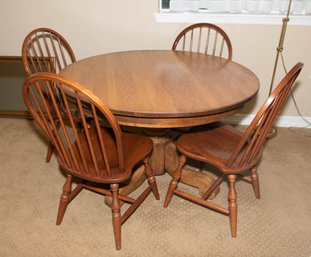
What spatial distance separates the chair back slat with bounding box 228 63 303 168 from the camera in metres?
1.22

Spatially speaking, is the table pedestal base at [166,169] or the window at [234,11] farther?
the window at [234,11]

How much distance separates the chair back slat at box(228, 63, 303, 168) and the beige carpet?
17.4 inches

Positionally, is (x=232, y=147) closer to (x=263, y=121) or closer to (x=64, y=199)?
(x=263, y=121)

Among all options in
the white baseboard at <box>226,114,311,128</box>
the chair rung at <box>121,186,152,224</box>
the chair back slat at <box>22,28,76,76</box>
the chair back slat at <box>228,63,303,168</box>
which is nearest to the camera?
the chair back slat at <box>228,63,303,168</box>

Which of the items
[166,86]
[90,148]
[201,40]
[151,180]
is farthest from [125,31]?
[90,148]

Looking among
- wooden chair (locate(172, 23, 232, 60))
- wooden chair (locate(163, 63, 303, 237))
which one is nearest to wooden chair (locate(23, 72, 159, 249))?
wooden chair (locate(163, 63, 303, 237))

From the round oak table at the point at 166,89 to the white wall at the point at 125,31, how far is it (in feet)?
1.21

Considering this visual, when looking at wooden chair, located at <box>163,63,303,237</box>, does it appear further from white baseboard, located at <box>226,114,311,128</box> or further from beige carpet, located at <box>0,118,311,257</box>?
white baseboard, located at <box>226,114,311,128</box>

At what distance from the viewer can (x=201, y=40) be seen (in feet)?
7.91

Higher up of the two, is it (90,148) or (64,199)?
(90,148)

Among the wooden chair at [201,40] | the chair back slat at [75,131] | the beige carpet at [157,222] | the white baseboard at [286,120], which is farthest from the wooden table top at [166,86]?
the white baseboard at [286,120]

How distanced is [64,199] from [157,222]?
54cm

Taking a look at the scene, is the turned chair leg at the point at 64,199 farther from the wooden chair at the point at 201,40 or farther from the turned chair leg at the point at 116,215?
the wooden chair at the point at 201,40

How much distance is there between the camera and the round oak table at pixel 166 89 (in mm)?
1314
